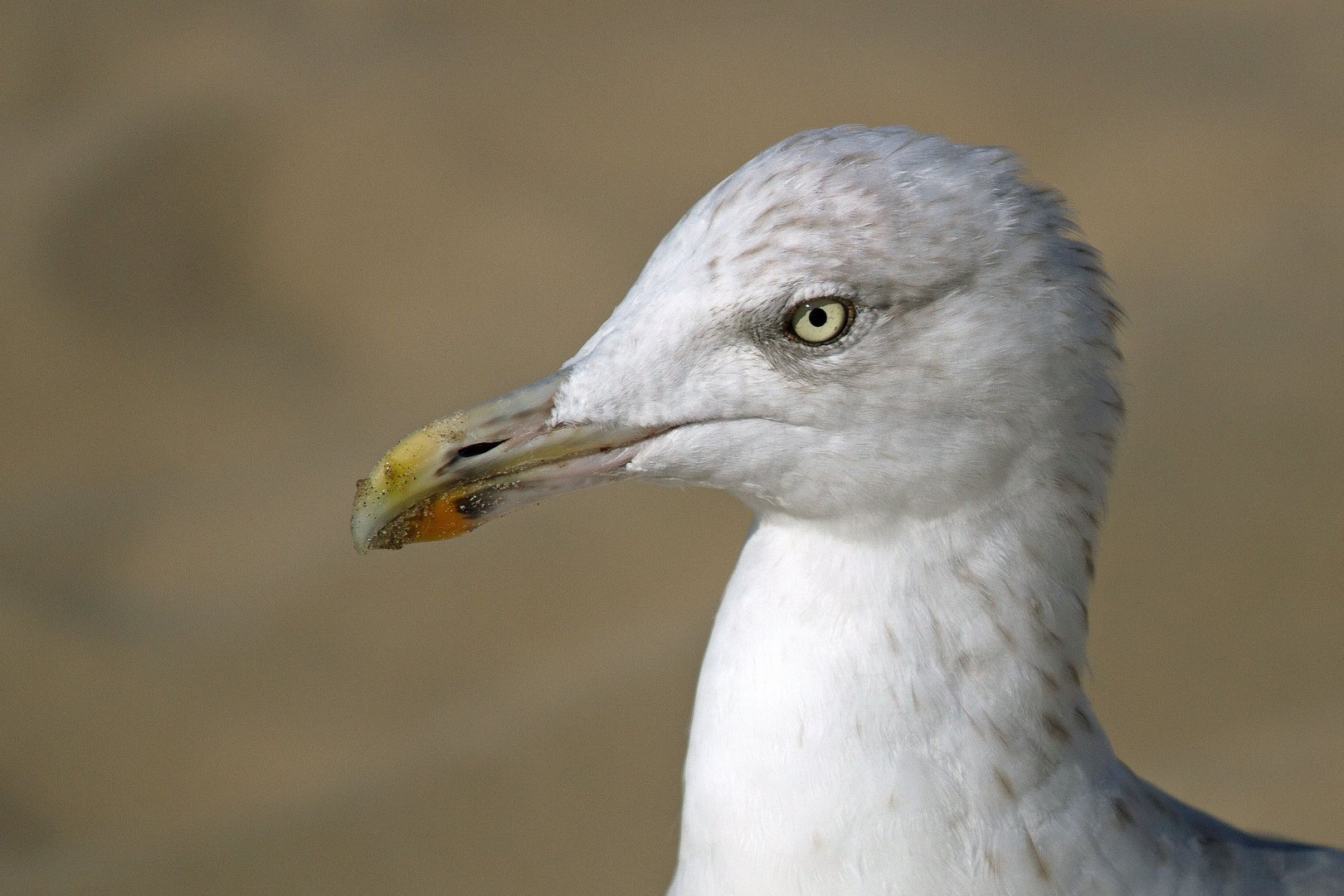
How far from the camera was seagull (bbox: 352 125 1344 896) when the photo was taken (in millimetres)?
1478

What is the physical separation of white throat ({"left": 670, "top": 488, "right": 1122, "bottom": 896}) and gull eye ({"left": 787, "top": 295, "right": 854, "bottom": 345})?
257 mm

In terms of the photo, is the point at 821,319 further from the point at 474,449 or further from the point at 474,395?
the point at 474,395

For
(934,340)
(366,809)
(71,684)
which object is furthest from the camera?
(71,684)

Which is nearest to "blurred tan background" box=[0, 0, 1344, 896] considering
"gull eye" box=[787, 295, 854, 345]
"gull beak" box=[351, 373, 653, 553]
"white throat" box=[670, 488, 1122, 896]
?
"white throat" box=[670, 488, 1122, 896]

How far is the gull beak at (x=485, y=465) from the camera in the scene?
155cm

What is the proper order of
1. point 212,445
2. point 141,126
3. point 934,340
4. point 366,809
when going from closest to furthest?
1. point 934,340
2. point 366,809
3. point 212,445
4. point 141,126

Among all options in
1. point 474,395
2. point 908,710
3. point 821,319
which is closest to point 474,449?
point 821,319

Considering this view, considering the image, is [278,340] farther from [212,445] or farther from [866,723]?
[866,723]

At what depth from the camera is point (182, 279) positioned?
4.64 meters

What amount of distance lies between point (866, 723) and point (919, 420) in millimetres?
382

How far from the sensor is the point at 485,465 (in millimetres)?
1552

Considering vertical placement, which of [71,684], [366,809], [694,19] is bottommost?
[366,809]

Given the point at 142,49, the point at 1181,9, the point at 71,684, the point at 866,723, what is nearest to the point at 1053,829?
the point at 866,723

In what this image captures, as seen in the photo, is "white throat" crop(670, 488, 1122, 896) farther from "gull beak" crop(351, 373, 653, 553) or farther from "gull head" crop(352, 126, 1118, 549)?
"gull beak" crop(351, 373, 653, 553)
